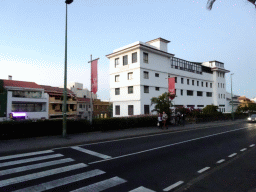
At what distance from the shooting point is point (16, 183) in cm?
491

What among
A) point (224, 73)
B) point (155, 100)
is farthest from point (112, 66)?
point (224, 73)

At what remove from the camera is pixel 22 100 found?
131 ft

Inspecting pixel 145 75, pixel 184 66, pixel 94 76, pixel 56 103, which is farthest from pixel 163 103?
pixel 56 103

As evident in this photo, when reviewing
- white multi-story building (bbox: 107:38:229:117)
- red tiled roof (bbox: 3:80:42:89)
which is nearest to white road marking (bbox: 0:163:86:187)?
white multi-story building (bbox: 107:38:229:117)

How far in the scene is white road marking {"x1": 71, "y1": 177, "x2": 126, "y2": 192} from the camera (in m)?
4.58

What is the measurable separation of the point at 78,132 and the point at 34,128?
3.35 m

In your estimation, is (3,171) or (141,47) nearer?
(3,171)

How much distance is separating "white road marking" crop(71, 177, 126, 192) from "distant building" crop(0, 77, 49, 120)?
126ft

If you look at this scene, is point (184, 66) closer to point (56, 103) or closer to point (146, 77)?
point (146, 77)

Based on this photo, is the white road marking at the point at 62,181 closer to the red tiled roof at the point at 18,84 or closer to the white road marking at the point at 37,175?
the white road marking at the point at 37,175

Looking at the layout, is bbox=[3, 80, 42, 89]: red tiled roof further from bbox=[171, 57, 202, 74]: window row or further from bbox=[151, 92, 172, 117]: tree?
bbox=[151, 92, 172, 117]: tree

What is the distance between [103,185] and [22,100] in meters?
41.7

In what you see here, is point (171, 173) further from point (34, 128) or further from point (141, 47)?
point (141, 47)

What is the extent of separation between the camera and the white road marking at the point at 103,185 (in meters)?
4.58
